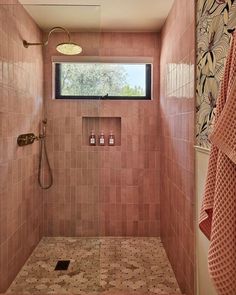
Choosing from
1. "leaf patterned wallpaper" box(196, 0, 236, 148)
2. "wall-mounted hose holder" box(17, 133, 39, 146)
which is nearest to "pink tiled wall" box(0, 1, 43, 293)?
"wall-mounted hose holder" box(17, 133, 39, 146)

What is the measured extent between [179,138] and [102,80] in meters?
1.29

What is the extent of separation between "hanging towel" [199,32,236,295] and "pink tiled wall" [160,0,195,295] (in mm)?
1005

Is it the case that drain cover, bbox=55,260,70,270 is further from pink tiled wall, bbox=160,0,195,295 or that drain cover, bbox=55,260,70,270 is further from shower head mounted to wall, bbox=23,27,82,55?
shower head mounted to wall, bbox=23,27,82,55

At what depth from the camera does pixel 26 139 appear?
2.53m

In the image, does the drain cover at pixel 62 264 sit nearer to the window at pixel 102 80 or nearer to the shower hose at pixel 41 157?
the shower hose at pixel 41 157

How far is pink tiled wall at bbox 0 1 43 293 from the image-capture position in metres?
2.09

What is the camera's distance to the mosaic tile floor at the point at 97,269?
215 centimetres

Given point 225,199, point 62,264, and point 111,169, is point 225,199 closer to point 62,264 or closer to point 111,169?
point 62,264

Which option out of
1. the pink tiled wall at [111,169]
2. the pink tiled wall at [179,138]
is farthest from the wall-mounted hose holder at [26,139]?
the pink tiled wall at [179,138]

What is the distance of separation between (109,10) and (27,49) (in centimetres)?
84

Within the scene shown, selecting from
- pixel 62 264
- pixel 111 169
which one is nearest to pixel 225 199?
pixel 62 264

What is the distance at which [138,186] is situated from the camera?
127 inches

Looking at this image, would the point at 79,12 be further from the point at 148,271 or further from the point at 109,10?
the point at 148,271

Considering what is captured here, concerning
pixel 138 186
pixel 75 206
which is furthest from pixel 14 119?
pixel 138 186
